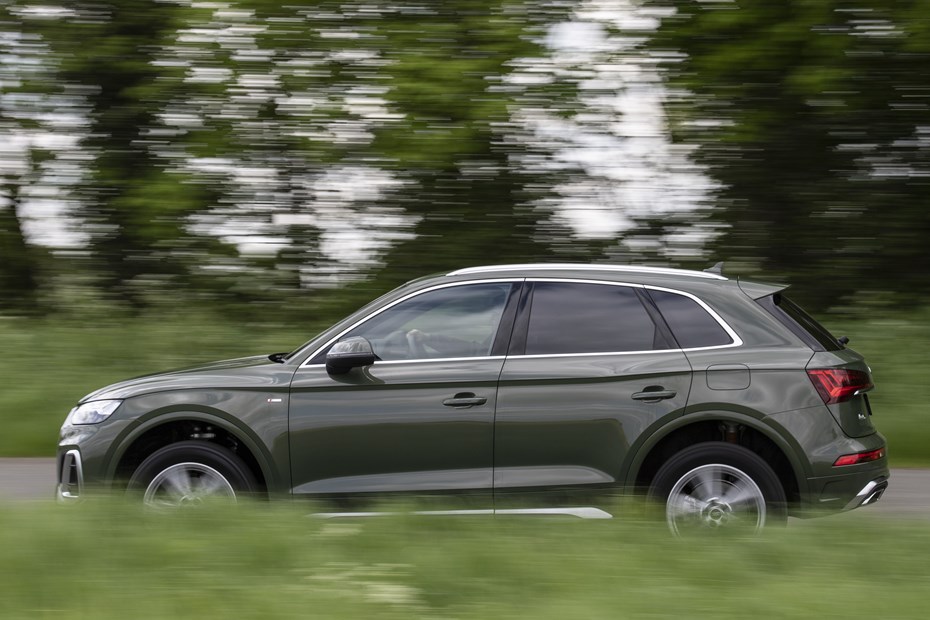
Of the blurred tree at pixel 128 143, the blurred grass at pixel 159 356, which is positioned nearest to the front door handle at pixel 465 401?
the blurred grass at pixel 159 356

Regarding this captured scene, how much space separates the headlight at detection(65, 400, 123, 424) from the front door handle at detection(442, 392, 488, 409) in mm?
1970

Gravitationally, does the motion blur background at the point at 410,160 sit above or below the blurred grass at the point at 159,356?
above

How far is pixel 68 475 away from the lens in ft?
21.7

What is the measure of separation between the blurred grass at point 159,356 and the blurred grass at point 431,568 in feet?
19.4

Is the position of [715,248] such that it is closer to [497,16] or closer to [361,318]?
[497,16]

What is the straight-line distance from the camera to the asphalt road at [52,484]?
808cm

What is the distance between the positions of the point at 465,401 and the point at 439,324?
1.77ft

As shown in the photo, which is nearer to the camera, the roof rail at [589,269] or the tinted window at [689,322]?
the tinted window at [689,322]

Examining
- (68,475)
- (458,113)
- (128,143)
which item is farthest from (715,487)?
(128,143)

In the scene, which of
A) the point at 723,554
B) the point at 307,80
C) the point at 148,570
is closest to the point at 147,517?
the point at 148,570

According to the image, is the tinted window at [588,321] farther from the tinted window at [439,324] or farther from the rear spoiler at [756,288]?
the rear spoiler at [756,288]

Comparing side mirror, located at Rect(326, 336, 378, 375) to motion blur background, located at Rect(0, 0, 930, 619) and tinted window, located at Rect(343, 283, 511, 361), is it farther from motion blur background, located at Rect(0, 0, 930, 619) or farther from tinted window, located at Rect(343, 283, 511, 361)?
motion blur background, located at Rect(0, 0, 930, 619)

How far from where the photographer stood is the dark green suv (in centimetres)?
612

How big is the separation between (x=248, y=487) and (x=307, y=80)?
8.14 meters
